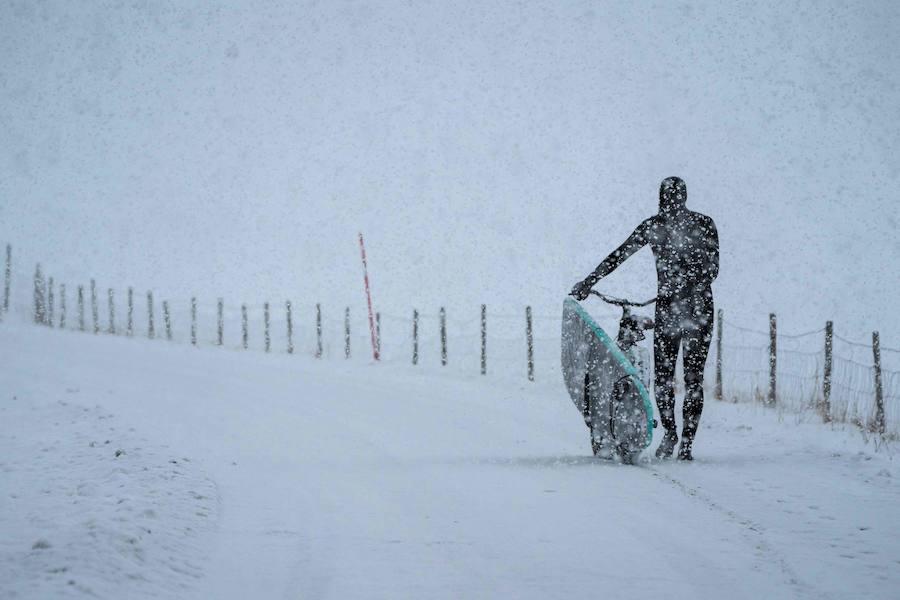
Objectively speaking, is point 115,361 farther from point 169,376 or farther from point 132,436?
point 132,436

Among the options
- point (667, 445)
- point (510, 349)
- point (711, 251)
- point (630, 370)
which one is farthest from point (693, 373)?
point (510, 349)

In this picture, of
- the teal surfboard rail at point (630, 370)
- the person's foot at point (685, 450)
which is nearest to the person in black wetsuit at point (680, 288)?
the person's foot at point (685, 450)

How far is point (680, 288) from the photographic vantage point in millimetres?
7645

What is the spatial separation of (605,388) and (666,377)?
714mm

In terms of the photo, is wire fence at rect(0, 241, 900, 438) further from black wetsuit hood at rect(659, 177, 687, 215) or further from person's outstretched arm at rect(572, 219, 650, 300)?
black wetsuit hood at rect(659, 177, 687, 215)

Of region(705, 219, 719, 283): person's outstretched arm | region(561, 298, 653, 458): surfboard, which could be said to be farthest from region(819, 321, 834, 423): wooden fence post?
region(561, 298, 653, 458): surfboard

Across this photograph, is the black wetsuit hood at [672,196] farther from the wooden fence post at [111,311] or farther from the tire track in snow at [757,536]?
the wooden fence post at [111,311]

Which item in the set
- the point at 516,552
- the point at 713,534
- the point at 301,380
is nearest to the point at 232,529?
the point at 516,552

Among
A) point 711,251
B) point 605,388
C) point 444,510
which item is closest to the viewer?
point 444,510

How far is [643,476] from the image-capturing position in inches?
269

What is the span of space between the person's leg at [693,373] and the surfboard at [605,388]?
591 millimetres

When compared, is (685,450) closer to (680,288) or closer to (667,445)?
(667,445)

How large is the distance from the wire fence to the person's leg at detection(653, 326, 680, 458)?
0.14 meters

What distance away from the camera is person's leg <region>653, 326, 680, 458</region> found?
766 cm
